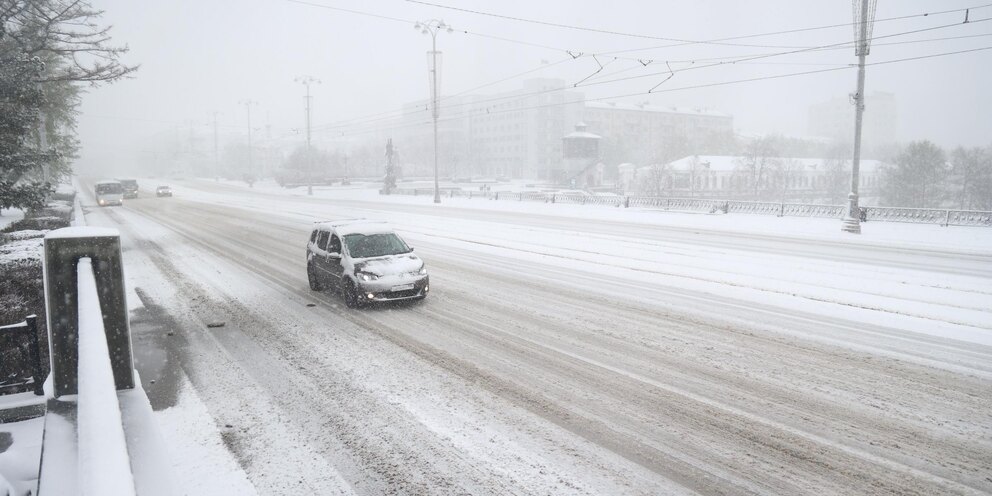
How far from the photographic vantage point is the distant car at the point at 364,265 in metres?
10.7

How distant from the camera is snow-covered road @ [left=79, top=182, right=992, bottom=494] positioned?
4.88 m

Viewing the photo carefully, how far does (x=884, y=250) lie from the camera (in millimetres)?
19625

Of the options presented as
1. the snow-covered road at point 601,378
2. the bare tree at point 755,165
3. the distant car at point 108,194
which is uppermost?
the bare tree at point 755,165

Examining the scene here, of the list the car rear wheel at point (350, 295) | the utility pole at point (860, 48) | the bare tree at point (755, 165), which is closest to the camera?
the car rear wheel at point (350, 295)

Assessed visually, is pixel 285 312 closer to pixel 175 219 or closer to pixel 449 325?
pixel 449 325

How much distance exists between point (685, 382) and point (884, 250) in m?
17.3

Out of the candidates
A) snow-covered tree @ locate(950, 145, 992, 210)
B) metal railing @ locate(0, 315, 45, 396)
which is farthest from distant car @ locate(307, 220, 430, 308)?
snow-covered tree @ locate(950, 145, 992, 210)

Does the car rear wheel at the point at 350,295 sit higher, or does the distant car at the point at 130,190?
the distant car at the point at 130,190

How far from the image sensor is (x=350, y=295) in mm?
10883

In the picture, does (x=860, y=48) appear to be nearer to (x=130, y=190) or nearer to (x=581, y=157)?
(x=130, y=190)

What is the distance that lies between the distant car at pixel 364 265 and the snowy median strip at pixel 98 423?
6.86 metres

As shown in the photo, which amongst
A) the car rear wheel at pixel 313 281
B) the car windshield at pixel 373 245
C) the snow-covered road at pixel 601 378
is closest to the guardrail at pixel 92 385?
the snow-covered road at pixel 601 378

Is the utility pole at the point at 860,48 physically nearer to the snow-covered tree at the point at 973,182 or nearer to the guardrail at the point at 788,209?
the guardrail at the point at 788,209

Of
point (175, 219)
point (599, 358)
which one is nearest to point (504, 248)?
point (599, 358)
